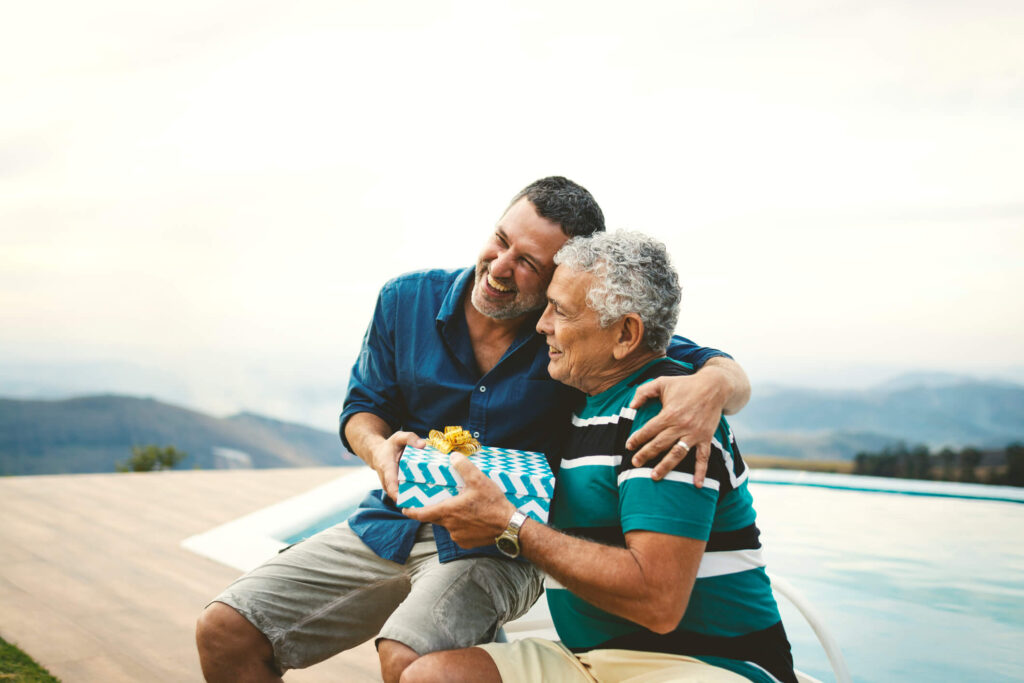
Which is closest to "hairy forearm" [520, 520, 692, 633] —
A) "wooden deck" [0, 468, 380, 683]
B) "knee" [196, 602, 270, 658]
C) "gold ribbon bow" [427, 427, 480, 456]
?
"gold ribbon bow" [427, 427, 480, 456]

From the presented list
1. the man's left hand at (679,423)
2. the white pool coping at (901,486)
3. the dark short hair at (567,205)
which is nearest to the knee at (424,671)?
the man's left hand at (679,423)

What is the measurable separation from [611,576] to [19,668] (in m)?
2.22

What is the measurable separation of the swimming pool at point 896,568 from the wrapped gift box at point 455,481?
70.4 inches

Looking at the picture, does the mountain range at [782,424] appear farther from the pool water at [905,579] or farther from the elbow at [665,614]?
the elbow at [665,614]

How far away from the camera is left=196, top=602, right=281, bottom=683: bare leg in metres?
1.69

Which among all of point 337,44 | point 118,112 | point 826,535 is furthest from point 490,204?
point 826,535

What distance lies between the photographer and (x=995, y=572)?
4.37 m

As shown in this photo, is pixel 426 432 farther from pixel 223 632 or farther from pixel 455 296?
pixel 223 632

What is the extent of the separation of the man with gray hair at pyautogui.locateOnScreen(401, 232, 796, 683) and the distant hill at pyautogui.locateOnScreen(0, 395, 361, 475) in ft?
39.0

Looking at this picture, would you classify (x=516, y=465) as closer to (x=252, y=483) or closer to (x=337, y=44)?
(x=252, y=483)

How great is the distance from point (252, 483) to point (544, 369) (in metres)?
5.27

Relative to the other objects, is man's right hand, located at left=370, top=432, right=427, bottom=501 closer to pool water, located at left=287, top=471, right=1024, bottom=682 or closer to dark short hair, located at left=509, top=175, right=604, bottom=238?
dark short hair, located at left=509, top=175, right=604, bottom=238

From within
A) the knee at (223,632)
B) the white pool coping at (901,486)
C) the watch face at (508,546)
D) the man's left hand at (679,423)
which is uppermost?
the man's left hand at (679,423)

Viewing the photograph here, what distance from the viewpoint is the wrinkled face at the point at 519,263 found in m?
1.86
